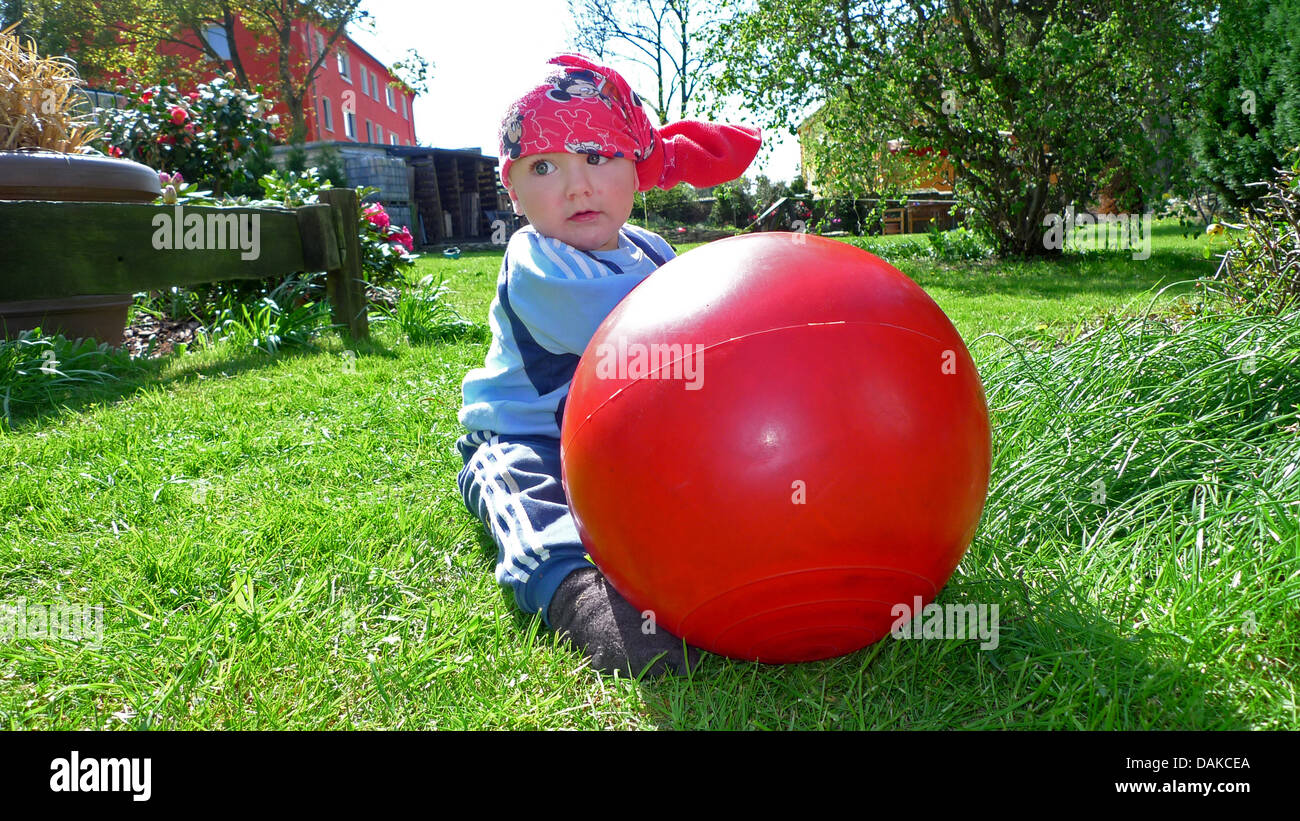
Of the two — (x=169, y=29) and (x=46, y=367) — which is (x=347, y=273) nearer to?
(x=46, y=367)

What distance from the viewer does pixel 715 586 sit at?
1695 mm

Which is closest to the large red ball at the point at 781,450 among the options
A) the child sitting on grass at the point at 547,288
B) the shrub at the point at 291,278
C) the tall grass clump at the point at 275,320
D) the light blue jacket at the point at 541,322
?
the child sitting on grass at the point at 547,288

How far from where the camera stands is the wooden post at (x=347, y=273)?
5949 millimetres

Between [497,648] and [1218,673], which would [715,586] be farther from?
[1218,673]

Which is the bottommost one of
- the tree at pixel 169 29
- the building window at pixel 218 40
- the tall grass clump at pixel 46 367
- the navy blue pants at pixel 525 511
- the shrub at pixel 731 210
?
the navy blue pants at pixel 525 511

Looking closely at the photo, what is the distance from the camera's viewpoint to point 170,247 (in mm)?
4902

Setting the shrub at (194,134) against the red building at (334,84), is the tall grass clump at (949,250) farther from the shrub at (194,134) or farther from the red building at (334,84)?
the red building at (334,84)

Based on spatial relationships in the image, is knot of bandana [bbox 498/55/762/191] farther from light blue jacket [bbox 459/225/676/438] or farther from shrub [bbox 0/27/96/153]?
shrub [bbox 0/27/96/153]
